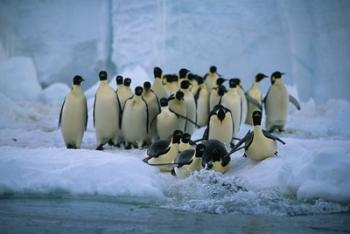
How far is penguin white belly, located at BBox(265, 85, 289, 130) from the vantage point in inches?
416

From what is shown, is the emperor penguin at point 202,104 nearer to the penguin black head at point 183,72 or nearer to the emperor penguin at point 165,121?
the penguin black head at point 183,72

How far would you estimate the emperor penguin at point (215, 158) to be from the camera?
7137mm

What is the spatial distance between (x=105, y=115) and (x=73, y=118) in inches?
14.2

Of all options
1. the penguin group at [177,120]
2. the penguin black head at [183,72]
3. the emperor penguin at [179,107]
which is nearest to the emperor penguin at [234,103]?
the penguin group at [177,120]

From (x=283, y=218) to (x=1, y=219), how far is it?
1.96 metres

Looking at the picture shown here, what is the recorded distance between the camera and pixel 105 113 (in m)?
9.02

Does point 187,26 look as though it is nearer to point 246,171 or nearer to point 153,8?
point 153,8

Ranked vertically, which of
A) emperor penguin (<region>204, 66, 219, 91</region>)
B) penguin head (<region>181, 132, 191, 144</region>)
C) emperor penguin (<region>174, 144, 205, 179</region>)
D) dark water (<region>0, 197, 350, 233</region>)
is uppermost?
emperor penguin (<region>204, 66, 219, 91</region>)

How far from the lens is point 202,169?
693cm

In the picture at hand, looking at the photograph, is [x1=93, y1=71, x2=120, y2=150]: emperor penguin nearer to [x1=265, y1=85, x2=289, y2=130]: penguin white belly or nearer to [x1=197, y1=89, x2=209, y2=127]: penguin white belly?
[x1=197, y1=89, x2=209, y2=127]: penguin white belly

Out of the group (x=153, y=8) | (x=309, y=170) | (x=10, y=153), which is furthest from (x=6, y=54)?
(x=309, y=170)

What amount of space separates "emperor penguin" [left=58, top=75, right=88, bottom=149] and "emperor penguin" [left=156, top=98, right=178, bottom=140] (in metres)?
0.82

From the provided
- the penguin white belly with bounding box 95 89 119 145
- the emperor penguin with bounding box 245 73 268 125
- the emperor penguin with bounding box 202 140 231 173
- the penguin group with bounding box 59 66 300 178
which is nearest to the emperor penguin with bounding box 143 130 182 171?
the penguin group with bounding box 59 66 300 178

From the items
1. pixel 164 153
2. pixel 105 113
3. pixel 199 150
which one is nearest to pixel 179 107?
pixel 105 113
